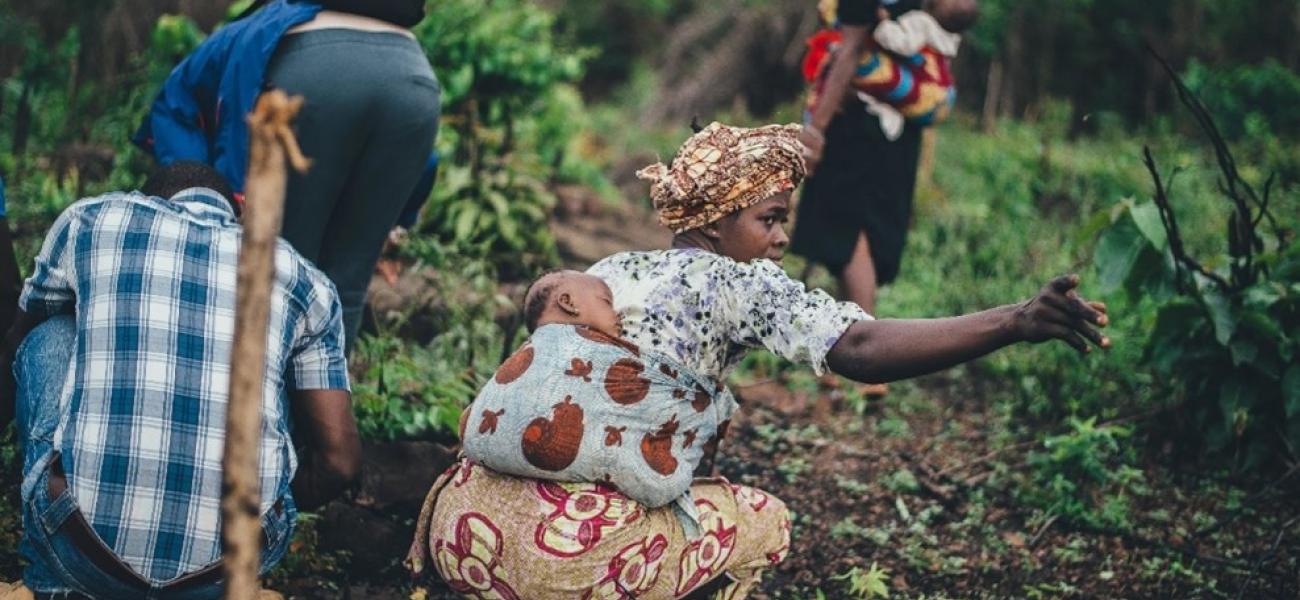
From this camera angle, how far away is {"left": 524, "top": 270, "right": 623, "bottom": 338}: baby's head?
2.49m

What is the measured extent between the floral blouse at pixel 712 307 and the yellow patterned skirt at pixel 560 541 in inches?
12.8

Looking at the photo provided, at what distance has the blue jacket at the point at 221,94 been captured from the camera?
10.3ft

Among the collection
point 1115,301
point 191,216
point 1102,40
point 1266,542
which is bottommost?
point 1266,542

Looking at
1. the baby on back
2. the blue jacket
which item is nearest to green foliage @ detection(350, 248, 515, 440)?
the blue jacket

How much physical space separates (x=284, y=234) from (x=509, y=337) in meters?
0.83

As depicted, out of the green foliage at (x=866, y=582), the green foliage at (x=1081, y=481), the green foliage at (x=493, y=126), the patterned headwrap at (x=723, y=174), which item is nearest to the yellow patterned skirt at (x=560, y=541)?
the patterned headwrap at (x=723, y=174)

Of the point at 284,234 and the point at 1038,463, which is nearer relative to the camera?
the point at 284,234

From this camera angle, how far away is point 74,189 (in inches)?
201

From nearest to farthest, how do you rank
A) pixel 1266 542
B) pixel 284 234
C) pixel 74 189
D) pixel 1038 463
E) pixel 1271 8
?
pixel 284 234
pixel 1266 542
pixel 1038 463
pixel 74 189
pixel 1271 8

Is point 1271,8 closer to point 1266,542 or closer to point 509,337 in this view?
point 1266,542

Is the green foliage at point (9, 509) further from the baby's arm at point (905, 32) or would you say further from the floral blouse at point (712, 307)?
the baby's arm at point (905, 32)

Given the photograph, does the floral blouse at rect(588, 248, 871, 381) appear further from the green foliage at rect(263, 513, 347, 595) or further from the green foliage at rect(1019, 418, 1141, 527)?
the green foliage at rect(1019, 418, 1141, 527)

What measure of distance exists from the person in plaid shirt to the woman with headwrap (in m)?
0.42

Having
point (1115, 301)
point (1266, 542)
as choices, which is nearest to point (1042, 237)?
point (1115, 301)
